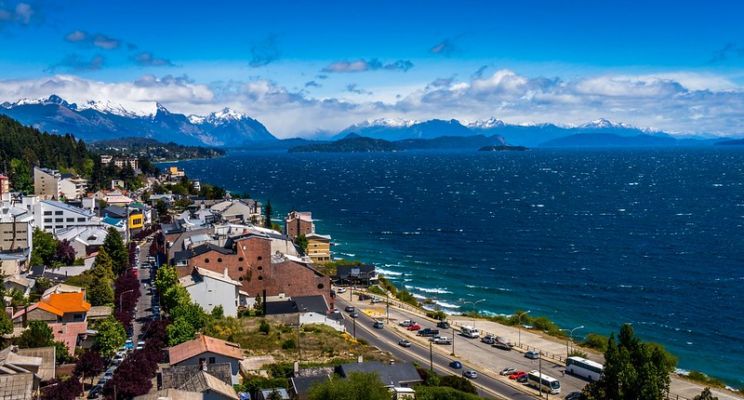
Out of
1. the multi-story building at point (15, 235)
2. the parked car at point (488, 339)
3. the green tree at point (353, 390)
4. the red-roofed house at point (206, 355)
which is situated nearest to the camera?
the green tree at point (353, 390)

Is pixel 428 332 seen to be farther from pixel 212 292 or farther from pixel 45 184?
pixel 45 184

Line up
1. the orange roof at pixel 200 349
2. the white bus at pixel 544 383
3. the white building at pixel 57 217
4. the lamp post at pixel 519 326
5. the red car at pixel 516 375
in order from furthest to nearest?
the white building at pixel 57 217 → the lamp post at pixel 519 326 → the red car at pixel 516 375 → the white bus at pixel 544 383 → the orange roof at pixel 200 349

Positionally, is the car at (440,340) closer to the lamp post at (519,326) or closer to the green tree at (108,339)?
the lamp post at (519,326)

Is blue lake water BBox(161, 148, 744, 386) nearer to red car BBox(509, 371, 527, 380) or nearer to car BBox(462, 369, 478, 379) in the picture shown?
red car BBox(509, 371, 527, 380)

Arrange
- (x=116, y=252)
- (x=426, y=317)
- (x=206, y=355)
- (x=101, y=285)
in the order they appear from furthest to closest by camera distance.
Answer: (x=116, y=252) → (x=426, y=317) → (x=101, y=285) → (x=206, y=355)

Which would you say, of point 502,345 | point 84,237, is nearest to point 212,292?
point 502,345

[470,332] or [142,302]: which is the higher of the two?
[142,302]

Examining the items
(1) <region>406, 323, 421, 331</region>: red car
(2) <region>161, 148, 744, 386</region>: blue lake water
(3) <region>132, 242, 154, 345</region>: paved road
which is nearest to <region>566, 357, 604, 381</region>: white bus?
(2) <region>161, 148, 744, 386</region>: blue lake water

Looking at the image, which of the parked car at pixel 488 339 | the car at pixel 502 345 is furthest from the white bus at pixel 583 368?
the parked car at pixel 488 339
